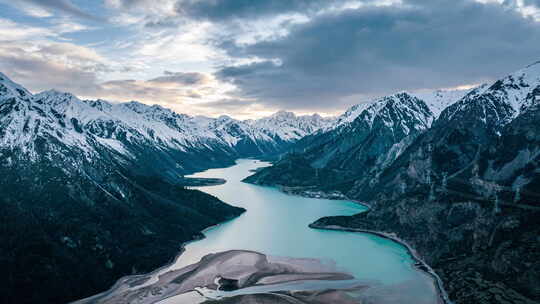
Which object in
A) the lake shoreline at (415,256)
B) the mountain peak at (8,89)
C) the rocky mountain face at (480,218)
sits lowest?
the lake shoreline at (415,256)

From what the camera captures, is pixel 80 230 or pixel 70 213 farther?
pixel 70 213

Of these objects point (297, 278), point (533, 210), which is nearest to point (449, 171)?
point (533, 210)

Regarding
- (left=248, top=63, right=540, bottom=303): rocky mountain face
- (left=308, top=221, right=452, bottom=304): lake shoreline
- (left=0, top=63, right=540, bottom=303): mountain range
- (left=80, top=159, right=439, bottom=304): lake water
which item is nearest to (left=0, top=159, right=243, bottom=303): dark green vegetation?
(left=0, top=63, right=540, bottom=303): mountain range

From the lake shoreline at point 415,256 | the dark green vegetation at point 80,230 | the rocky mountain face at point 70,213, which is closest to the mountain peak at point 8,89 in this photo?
the rocky mountain face at point 70,213

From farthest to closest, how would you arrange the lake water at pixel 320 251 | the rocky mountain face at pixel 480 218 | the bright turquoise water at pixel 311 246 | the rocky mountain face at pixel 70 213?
the bright turquoise water at pixel 311 246, the lake water at pixel 320 251, the rocky mountain face at pixel 70 213, the rocky mountain face at pixel 480 218

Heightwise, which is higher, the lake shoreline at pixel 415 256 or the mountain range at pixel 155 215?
the mountain range at pixel 155 215

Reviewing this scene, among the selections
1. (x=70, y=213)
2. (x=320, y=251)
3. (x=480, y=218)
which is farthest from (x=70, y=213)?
(x=480, y=218)

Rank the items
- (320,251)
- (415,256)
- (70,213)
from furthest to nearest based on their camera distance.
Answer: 1. (320,251)
2. (70,213)
3. (415,256)

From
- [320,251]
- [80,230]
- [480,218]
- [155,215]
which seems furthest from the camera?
[155,215]

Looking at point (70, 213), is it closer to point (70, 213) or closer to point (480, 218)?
point (70, 213)

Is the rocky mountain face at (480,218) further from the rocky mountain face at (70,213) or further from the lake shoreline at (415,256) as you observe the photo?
the rocky mountain face at (70,213)

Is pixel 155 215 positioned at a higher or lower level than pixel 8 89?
lower
